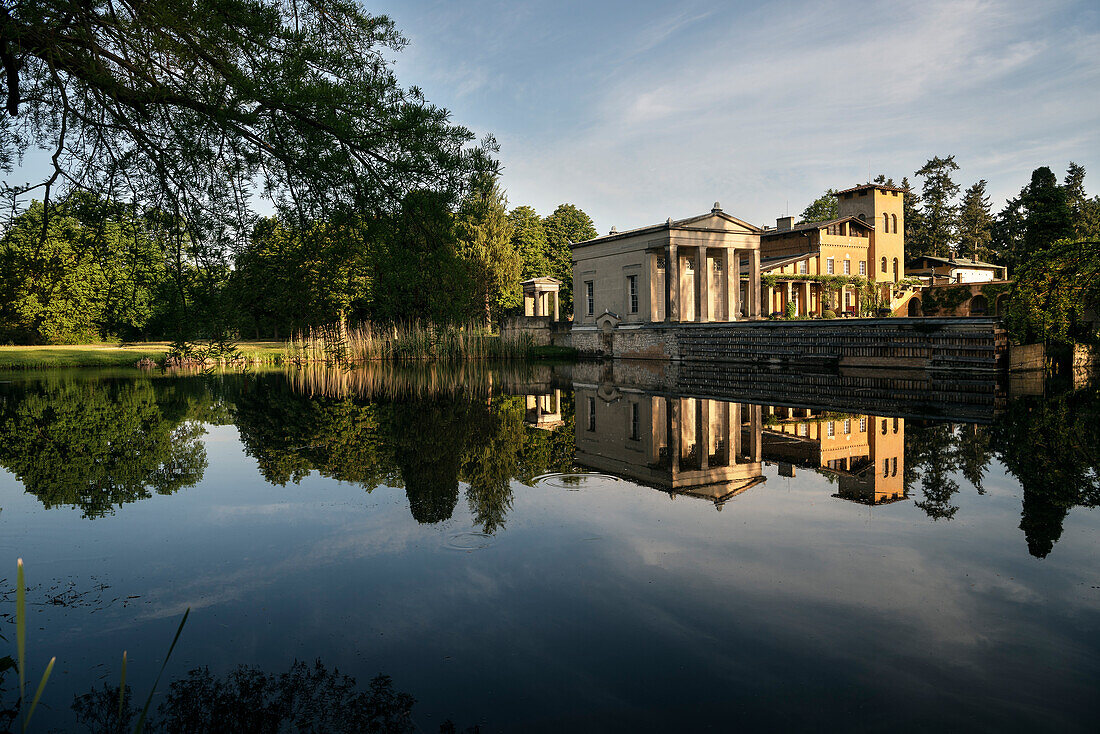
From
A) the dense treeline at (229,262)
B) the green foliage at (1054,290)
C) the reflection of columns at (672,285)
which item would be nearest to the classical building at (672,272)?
the reflection of columns at (672,285)

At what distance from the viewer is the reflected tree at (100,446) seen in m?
7.11

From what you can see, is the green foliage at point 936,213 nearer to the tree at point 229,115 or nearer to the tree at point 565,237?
the tree at point 565,237

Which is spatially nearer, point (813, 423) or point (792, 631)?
point (792, 631)

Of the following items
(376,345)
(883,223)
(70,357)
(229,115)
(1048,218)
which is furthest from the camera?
(883,223)

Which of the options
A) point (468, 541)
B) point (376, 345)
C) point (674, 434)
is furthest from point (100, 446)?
point (376, 345)

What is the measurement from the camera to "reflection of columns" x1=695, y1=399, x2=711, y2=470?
8.53 m

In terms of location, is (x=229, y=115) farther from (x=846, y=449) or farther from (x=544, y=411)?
(x=544, y=411)

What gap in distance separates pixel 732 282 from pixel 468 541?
32.8m

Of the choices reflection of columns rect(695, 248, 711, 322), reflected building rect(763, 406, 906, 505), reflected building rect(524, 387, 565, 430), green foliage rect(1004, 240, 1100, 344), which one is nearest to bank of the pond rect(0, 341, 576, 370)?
reflection of columns rect(695, 248, 711, 322)

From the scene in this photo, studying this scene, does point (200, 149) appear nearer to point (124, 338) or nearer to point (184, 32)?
point (184, 32)

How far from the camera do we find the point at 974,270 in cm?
5344

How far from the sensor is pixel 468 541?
519 cm

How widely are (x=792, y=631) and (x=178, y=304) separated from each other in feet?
14.9

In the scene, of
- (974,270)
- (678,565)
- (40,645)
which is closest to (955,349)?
(678,565)
